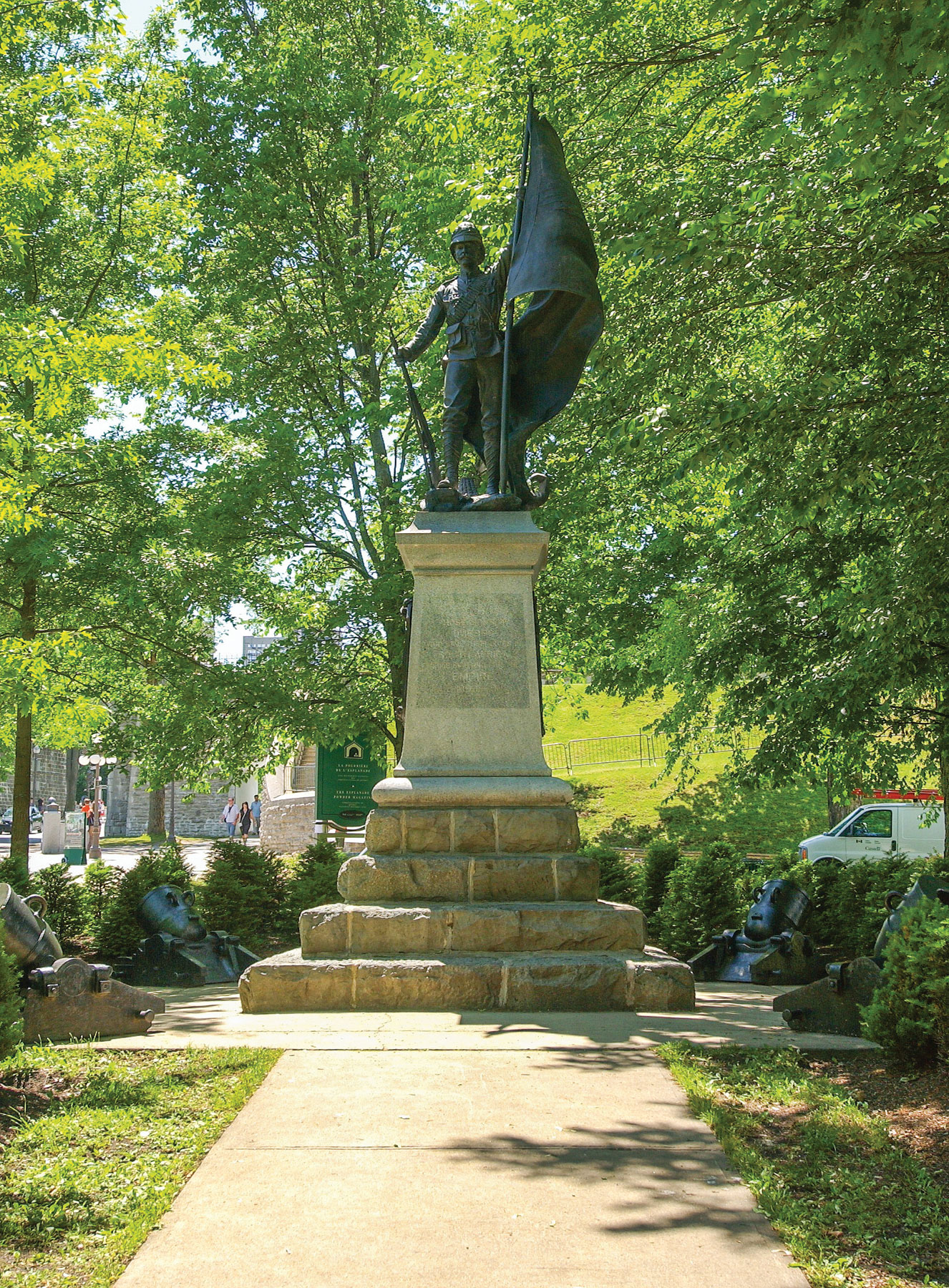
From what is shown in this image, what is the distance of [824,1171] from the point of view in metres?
3.68

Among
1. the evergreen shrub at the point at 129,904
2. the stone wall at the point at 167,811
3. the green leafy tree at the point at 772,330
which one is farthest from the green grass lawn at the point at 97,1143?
the stone wall at the point at 167,811

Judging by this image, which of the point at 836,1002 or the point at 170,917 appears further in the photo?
the point at 170,917

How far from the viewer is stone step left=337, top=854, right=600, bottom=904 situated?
265 inches

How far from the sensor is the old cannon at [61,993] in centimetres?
602

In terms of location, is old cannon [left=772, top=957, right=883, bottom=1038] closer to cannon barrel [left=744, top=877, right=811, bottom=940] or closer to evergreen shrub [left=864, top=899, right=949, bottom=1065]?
evergreen shrub [left=864, top=899, right=949, bottom=1065]

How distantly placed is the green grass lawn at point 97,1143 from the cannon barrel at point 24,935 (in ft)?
2.23

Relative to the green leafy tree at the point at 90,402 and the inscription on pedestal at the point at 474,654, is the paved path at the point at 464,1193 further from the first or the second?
the green leafy tree at the point at 90,402

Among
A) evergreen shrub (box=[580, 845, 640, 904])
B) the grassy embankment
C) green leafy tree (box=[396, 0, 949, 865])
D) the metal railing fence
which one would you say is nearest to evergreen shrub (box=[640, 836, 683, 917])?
evergreen shrub (box=[580, 845, 640, 904])

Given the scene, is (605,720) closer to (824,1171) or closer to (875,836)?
(875,836)

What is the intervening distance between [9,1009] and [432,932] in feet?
8.43

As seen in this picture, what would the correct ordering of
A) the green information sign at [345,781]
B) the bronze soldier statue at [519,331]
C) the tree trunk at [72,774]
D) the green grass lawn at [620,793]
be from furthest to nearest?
the tree trunk at [72,774], the green grass lawn at [620,793], the green information sign at [345,781], the bronze soldier statue at [519,331]

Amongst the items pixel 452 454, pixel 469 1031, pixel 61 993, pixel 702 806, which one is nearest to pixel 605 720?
pixel 702 806

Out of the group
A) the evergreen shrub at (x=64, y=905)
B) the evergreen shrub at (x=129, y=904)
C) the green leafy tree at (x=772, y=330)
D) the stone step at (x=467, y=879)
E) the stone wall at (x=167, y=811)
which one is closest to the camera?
the stone step at (x=467, y=879)

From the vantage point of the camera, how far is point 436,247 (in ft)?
47.5
